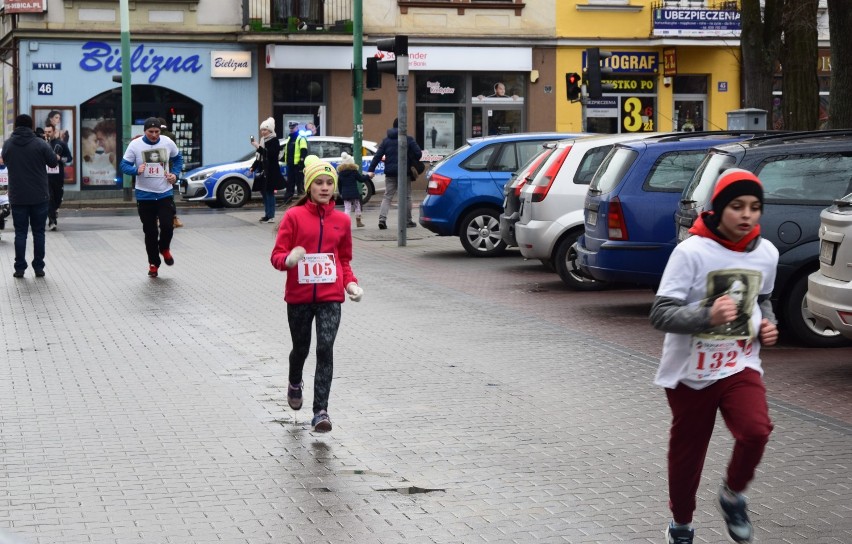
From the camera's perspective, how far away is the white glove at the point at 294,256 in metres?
8.21

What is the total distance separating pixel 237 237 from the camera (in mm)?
23516

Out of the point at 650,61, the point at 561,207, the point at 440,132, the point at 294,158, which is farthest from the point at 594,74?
the point at 650,61

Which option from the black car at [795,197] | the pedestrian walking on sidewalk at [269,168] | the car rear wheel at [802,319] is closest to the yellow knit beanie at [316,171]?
the black car at [795,197]

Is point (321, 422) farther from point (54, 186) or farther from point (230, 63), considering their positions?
point (230, 63)

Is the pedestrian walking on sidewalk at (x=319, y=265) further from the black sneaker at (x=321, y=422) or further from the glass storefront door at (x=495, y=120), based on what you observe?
the glass storefront door at (x=495, y=120)

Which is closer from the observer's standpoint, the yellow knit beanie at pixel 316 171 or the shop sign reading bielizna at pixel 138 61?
the yellow knit beanie at pixel 316 171

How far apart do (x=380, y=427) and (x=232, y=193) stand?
2382cm

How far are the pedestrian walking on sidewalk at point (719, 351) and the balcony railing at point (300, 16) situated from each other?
32.4 metres

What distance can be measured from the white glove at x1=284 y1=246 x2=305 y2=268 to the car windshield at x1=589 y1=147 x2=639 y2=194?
607 cm

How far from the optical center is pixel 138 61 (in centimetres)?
3691

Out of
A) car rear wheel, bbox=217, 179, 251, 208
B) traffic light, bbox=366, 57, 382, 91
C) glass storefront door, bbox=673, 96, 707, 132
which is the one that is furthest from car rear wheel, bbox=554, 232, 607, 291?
glass storefront door, bbox=673, 96, 707, 132

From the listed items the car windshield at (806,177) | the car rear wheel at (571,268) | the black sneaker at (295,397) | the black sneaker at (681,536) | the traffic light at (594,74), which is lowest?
the black sneaker at (681,536)

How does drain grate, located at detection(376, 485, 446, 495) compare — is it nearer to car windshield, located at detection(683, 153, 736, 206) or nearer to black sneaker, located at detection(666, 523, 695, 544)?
black sneaker, located at detection(666, 523, 695, 544)

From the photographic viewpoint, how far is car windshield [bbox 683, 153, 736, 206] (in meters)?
11.6
